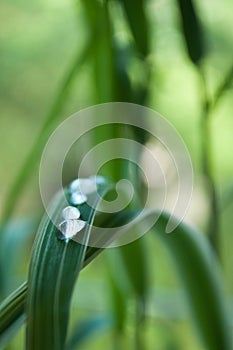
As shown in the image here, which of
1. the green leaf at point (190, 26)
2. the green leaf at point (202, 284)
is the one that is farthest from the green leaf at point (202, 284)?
the green leaf at point (190, 26)

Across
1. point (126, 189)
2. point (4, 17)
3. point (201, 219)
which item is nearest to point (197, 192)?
point (201, 219)

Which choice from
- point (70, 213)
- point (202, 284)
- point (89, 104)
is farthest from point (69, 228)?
point (89, 104)

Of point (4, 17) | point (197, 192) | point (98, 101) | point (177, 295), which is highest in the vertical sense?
point (4, 17)

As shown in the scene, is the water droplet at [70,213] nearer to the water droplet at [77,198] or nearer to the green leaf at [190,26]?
the water droplet at [77,198]

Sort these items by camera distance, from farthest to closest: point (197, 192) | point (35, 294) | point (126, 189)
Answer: point (197, 192), point (126, 189), point (35, 294)

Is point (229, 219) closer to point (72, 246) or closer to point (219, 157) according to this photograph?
point (219, 157)

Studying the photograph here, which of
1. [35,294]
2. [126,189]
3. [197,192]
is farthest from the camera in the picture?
[197,192]
